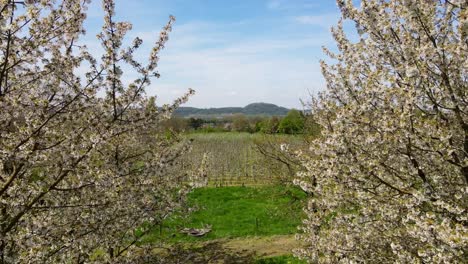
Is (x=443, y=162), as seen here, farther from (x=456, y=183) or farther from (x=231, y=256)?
(x=231, y=256)

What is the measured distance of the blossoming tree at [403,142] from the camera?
4.75m

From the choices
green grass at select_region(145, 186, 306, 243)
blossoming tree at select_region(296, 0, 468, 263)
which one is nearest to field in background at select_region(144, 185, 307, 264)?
green grass at select_region(145, 186, 306, 243)

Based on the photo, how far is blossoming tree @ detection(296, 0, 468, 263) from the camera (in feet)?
15.6

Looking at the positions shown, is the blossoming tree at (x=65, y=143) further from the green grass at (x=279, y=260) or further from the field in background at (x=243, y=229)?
the green grass at (x=279, y=260)

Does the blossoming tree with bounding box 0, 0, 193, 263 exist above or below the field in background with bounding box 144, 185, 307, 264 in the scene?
above

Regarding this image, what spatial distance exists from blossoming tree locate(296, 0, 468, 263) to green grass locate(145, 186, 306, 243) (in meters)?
10.6

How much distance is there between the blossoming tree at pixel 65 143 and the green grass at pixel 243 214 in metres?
9.85

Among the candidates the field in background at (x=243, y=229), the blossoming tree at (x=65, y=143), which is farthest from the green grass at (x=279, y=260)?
the blossoming tree at (x=65, y=143)

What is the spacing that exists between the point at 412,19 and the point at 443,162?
2.10 m

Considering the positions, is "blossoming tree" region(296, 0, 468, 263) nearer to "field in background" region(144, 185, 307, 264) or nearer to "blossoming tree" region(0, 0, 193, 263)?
"blossoming tree" region(0, 0, 193, 263)

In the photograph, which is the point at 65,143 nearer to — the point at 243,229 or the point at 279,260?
the point at 279,260

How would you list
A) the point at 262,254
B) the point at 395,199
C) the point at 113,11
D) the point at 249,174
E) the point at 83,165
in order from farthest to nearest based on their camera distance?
1. the point at 249,174
2. the point at 262,254
3. the point at 113,11
4. the point at 83,165
5. the point at 395,199

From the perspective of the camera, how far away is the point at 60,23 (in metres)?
5.62

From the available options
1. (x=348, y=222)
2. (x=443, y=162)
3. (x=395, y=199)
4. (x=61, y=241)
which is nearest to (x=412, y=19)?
(x=443, y=162)
